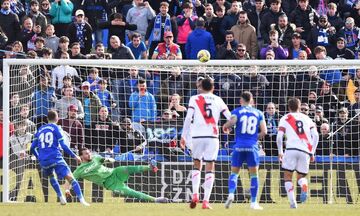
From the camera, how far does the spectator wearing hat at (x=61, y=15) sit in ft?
109

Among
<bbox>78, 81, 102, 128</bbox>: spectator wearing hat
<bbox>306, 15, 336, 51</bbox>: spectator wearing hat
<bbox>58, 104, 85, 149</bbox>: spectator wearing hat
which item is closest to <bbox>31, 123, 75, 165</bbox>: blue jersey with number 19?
<bbox>58, 104, 85, 149</bbox>: spectator wearing hat

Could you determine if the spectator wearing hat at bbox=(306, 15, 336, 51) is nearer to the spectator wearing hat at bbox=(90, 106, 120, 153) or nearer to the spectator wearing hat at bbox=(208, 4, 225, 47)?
the spectator wearing hat at bbox=(208, 4, 225, 47)

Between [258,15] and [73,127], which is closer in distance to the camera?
[73,127]

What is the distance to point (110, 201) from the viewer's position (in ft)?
89.7

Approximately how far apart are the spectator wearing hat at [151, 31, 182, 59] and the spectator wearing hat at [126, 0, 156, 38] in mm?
1894

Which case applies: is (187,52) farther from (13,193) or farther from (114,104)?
(13,193)

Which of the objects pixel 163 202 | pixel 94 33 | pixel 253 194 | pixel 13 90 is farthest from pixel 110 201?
pixel 94 33

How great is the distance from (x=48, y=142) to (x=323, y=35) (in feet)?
33.3

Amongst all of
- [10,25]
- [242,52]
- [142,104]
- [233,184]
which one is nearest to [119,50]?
[242,52]

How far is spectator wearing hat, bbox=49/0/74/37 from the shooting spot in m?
33.1

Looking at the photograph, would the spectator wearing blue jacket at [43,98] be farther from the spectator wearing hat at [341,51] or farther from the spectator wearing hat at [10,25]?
the spectator wearing hat at [341,51]

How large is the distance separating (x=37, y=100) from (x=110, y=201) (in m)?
2.59

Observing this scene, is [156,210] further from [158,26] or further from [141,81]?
[158,26]

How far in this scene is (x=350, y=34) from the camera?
3250 centimetres
